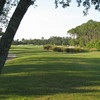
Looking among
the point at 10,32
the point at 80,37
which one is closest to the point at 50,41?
the point at 80,37

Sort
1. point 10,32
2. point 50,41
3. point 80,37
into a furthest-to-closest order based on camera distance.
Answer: point 50,41, point 80,37, point 10,32

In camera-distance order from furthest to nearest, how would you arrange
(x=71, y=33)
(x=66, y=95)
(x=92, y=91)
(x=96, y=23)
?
1. (x=71, y=33)
2. (x=96, y=23)
3. (x=92, y=91)
4. (x=66, y=95)

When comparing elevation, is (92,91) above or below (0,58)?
below

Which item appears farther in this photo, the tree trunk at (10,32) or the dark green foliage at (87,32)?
the dark green foliage at (87,32)

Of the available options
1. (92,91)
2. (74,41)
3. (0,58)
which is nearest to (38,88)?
(92,91)

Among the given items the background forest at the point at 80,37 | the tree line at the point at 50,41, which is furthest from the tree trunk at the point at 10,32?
the tree line at the point at 50,41

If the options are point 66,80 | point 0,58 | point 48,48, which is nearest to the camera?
point 0,58

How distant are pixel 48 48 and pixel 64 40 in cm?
7632

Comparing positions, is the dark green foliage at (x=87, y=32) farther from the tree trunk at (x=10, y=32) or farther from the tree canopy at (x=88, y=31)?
the tree trunk at (x=10, y=32)

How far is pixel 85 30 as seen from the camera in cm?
12719

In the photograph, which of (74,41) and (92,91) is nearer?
(92,91)

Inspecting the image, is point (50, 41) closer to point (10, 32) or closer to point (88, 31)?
point (88, 31)

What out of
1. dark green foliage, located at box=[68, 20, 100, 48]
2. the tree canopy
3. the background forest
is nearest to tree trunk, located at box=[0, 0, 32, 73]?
the background forest

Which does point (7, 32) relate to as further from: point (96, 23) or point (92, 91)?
point (96, 23)
